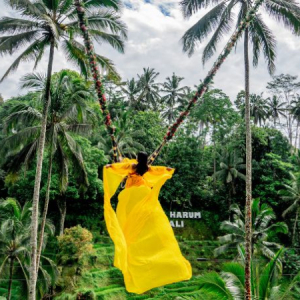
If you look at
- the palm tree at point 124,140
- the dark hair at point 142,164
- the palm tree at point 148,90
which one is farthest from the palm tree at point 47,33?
the palm tree at point 148,90

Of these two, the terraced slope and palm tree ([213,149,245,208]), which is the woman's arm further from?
palm tree ([213,149,245,208])

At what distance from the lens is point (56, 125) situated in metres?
11.9

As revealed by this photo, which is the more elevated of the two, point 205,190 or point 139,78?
point 139,78

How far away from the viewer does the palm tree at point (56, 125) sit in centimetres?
1129

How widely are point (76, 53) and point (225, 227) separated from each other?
11.3 m

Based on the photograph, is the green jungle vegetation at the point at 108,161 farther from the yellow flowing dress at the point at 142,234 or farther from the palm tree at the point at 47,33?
Result: the yellow flowing dress at the point at 142,234

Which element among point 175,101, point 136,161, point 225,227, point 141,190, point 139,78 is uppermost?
point 139,78

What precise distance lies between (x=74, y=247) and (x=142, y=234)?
1384cm

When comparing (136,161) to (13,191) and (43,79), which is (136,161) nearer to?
(43,79)

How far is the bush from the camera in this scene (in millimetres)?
16266

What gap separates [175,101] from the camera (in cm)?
3534

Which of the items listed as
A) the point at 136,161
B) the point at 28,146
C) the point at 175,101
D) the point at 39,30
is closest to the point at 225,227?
the point at 28,146

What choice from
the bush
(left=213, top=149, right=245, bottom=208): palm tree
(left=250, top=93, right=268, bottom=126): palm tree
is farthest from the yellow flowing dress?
(left=250, top=93, right=268, bottom=126): palm tree

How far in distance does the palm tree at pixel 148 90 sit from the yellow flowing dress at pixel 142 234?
3107cm
